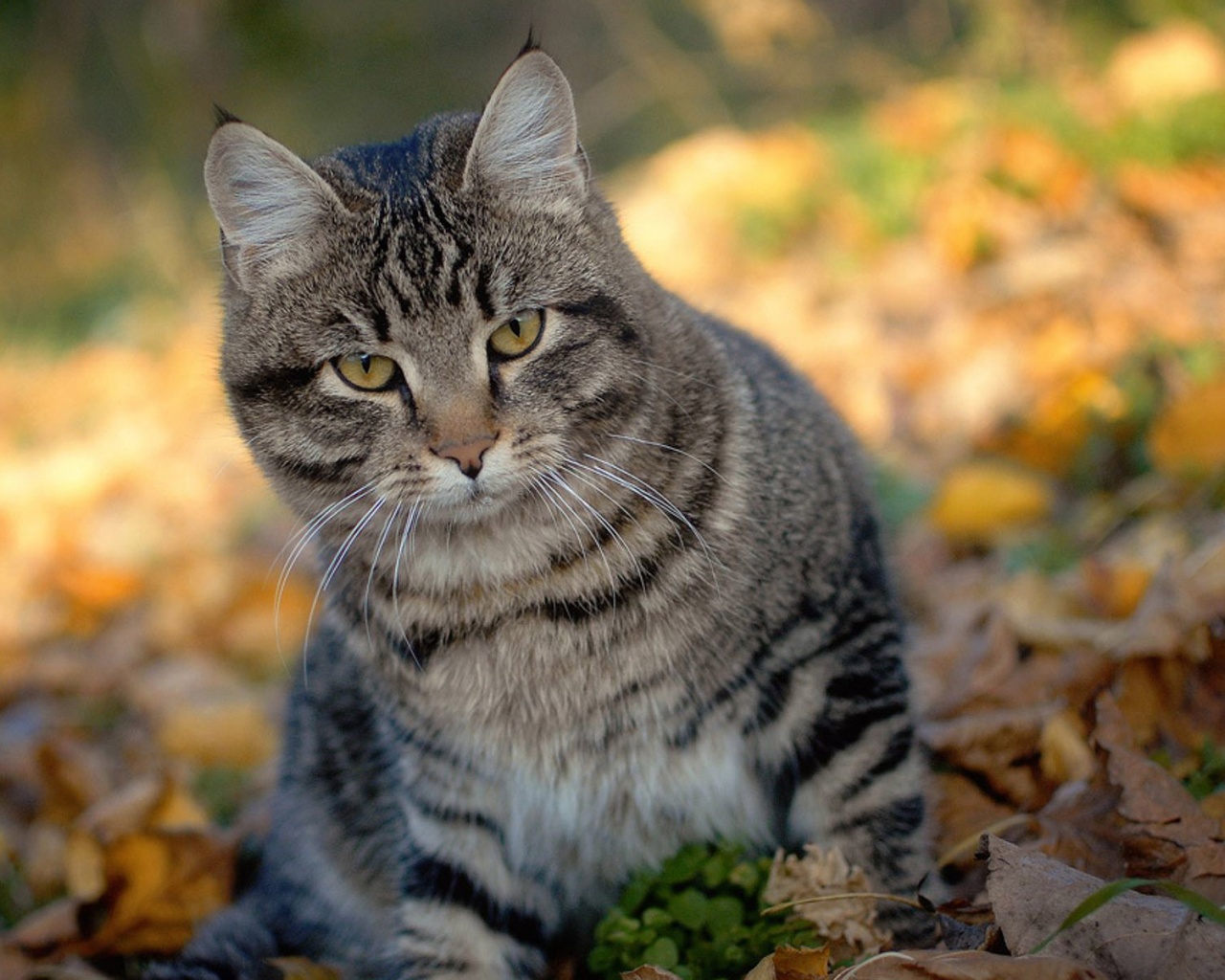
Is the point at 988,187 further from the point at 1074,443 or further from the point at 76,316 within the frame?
the point at 76,316

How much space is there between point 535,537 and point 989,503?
1679mm

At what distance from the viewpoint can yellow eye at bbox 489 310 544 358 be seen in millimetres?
1876

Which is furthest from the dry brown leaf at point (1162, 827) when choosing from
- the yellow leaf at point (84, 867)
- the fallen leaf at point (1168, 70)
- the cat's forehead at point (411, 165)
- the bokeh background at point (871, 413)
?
the fallen leaf at point (1168, 70)

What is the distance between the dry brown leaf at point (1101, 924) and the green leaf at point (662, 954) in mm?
521

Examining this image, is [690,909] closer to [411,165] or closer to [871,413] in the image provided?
[411,165]

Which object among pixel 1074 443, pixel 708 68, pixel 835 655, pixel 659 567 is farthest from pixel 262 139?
pixel 708 68

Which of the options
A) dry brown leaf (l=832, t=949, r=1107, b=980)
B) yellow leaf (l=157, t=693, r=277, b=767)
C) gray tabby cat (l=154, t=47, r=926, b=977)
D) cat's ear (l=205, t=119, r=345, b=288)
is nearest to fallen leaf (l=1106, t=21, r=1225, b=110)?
gray tabby cat (l=154, t=47, r=926, b=977)

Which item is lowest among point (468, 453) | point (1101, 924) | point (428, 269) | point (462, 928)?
point (462, 928)

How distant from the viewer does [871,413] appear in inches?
156

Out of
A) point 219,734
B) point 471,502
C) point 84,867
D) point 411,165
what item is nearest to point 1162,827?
point 471,502

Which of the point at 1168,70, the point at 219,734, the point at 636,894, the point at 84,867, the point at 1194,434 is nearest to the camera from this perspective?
the point at 636,894

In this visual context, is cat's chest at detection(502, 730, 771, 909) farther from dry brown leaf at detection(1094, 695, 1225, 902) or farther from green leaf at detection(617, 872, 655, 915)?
dry brown leaf at detection(1094, 695, 1225, 902)

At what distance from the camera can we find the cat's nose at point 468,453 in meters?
1.78

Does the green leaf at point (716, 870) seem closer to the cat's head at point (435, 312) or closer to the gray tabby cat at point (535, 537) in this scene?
the gray tabby cat at point (535, 537)
